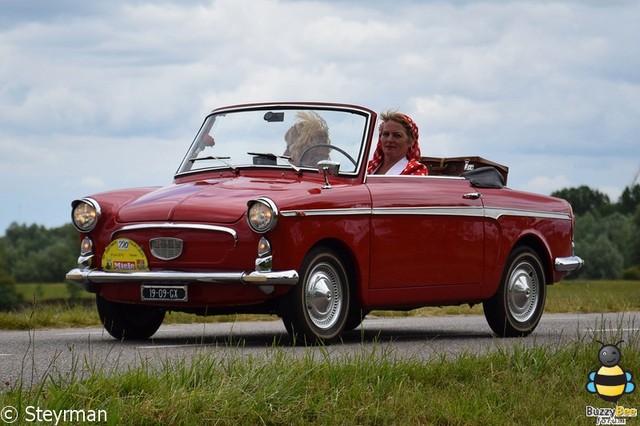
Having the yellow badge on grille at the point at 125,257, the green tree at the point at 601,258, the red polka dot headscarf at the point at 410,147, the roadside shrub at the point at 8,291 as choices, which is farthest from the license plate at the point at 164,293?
the green tree at the point at 601,258

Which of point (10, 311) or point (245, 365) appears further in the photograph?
point (10, 311)

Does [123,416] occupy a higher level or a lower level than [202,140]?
lower

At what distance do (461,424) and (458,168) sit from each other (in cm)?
655

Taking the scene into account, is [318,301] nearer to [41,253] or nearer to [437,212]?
[437,212]

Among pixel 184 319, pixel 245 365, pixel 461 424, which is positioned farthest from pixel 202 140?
pixel 461 424

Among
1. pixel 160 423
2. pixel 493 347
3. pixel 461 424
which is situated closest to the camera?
pixel 160 423

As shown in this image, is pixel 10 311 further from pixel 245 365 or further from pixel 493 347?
pixel 245 365

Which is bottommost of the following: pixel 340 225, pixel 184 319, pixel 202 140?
pixel 184 319

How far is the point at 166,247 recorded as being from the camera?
969cm

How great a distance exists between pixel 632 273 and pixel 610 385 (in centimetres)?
8917


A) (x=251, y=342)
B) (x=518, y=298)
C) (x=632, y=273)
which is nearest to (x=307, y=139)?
(x=251, y=342)

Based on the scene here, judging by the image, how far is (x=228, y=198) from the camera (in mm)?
9758

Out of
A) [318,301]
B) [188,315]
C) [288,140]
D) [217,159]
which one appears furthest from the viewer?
[188,315]

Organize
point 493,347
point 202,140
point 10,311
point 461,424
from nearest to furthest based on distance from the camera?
1. point 461,424
2. point 493,347
3. point 202,140
4. point 10,311
